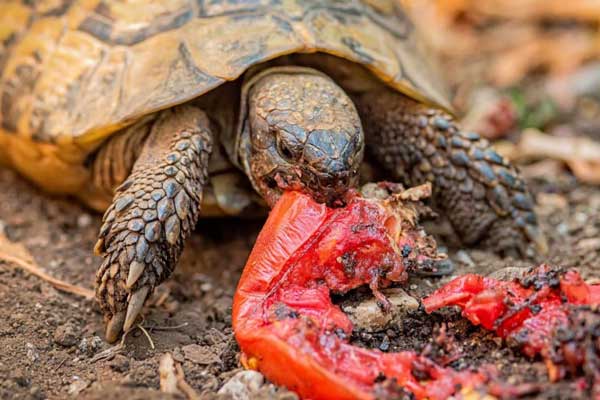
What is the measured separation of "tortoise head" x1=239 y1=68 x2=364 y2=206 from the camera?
3.31 m

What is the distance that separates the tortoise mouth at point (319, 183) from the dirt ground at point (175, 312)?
0.42m

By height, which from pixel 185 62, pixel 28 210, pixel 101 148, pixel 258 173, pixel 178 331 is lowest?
pixel 28 210

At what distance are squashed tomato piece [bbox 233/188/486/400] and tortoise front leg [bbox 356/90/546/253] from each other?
740mm

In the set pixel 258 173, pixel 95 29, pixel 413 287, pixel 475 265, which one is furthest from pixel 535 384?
pixel 95 29

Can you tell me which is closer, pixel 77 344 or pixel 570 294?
pixel 570 294

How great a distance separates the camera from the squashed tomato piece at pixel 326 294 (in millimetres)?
2648

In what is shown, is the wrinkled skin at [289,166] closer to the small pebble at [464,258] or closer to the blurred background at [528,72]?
the small pebble at [464,258]

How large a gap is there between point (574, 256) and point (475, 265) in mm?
606

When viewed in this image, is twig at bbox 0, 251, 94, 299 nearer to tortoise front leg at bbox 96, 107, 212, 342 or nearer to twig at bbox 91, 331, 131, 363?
tortoise front leg at bbox 96, 107, 212, 342

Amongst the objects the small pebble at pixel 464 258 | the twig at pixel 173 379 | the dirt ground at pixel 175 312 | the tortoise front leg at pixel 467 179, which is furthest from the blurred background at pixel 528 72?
the twig at pixel 173 379

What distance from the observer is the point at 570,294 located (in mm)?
2883

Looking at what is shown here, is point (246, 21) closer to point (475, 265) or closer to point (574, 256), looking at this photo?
point (475, 265)

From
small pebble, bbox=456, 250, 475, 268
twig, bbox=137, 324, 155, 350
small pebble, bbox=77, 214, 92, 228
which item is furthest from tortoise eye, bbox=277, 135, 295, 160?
small pebble, bbox=77, 214, 92, 228

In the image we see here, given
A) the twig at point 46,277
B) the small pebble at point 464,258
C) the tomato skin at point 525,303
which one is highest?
the tomato skin at point 525,303
